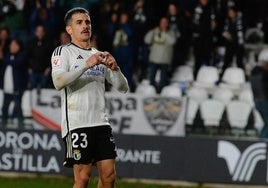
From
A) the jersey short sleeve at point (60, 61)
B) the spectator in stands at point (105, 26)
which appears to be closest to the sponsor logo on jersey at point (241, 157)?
the spectator in stands at point (105, 26)

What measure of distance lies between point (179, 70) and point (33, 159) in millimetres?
5089

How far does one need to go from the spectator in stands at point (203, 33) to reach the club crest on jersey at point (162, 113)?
412 centimetres

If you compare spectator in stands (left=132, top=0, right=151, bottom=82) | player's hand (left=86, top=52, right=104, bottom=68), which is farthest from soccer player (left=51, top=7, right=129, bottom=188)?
spectator in stands (left=132, top=0, right=151, bottom=82)

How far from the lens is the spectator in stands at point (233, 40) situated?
67.5 ft

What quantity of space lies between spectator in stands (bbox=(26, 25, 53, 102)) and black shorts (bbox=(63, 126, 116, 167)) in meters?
9.45

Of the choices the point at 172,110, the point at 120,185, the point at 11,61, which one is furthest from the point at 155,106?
the point at 11,61

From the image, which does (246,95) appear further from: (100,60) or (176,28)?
(100,60)

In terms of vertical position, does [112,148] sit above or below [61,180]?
above

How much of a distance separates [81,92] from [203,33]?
35.7 feet

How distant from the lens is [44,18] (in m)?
21.3

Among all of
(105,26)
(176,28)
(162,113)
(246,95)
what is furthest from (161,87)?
(162,113)

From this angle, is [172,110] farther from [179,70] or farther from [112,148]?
[112,148]

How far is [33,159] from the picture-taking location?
16891 mm

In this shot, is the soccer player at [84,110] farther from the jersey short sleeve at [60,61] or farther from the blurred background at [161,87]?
the blurred background at [161,87]
